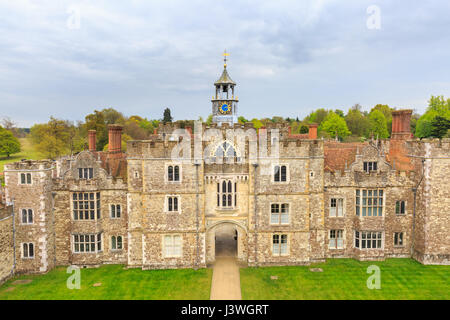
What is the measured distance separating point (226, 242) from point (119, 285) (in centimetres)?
1129

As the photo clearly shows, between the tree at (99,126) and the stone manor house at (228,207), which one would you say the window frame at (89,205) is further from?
the tree at (99,126)

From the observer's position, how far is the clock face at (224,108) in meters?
32.0

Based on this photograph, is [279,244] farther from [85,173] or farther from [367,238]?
[85,173]

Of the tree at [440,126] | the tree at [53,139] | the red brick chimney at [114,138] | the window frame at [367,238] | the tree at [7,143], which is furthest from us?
the tree at [7,143]

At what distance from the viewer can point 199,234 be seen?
24.4 m

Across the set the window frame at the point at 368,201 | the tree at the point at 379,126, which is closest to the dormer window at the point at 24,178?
the window frame at the point at 368,201

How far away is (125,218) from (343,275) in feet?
59.1

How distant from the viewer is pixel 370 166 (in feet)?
82.9

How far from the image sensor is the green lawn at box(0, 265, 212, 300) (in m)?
20.4

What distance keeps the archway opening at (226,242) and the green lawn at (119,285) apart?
375 cm

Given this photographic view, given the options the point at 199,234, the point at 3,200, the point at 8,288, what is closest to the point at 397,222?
the point at 199,234

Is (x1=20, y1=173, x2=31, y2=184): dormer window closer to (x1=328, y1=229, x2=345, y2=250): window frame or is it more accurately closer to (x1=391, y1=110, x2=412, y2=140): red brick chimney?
(x1=328, y1=229, x2=345, y2=250): window frame

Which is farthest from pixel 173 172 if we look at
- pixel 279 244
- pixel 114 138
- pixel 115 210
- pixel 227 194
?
pixel 279 244
